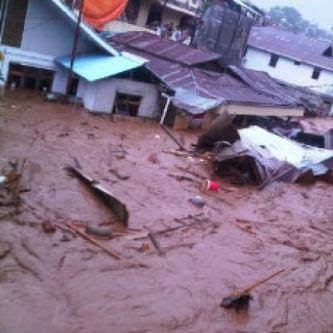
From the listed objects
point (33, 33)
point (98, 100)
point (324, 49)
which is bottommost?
point (98, 100)

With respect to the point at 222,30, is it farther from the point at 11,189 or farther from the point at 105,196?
the point at 11,189

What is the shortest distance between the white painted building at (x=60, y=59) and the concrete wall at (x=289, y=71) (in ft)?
69.9

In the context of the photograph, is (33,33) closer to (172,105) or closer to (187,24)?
(172,105)

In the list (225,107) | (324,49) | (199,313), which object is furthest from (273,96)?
(199,313)

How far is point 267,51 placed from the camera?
42750 mm

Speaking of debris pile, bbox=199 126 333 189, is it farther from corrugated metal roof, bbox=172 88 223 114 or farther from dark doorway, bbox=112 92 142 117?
dark doorway, bbox=112 92 142 117

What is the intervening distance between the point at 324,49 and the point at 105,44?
79.8 ft

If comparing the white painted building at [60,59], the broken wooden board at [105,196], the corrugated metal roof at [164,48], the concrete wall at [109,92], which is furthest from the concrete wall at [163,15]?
the broken wooden board at [105,196]

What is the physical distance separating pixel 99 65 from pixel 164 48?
20.0 ft

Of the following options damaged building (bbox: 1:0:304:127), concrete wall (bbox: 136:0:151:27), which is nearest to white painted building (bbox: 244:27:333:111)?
concrete wall (bbox: 136:0:151:27)

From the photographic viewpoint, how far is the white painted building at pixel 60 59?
67.3 feet

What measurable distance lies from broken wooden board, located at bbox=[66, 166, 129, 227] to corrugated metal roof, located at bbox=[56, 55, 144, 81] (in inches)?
242

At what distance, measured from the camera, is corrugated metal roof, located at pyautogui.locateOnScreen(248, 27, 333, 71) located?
132 feet

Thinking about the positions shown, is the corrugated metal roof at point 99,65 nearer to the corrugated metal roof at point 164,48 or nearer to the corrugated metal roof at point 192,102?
the corrugated metal roof at point 192,102
